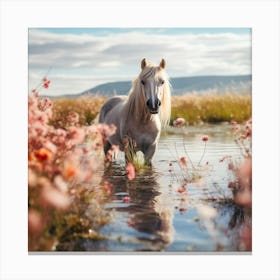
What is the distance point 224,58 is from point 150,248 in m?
1.62

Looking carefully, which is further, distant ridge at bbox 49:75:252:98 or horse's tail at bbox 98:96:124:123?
horse's tail at bbox 98:96:124:123

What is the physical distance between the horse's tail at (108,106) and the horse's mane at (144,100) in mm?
102

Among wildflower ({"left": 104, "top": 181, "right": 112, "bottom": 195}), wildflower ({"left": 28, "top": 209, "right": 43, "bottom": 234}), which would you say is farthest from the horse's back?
wildflower ({"left": 28, "top": 209, "right": 43, "bottom": 234})

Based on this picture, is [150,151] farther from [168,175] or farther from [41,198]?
[41,198]

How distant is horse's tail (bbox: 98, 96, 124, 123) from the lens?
431cm

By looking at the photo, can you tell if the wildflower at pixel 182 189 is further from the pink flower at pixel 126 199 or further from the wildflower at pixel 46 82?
the wildflower at pixel 46 82


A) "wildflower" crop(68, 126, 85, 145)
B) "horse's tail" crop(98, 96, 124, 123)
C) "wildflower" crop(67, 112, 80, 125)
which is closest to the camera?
"wildflower" crop(68, 126, 85, 145)

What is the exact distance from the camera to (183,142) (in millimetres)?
4242

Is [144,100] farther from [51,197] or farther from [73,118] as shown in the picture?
[51,197]

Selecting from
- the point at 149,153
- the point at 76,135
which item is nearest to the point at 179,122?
the point at 149,153

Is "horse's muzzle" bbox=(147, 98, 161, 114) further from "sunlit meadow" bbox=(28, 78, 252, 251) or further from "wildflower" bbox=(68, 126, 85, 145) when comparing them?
"wildflower" bbox=(68, 126, 85, 145)

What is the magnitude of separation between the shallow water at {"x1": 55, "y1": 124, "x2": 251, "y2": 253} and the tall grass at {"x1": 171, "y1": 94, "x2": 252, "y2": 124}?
0.09 meters
